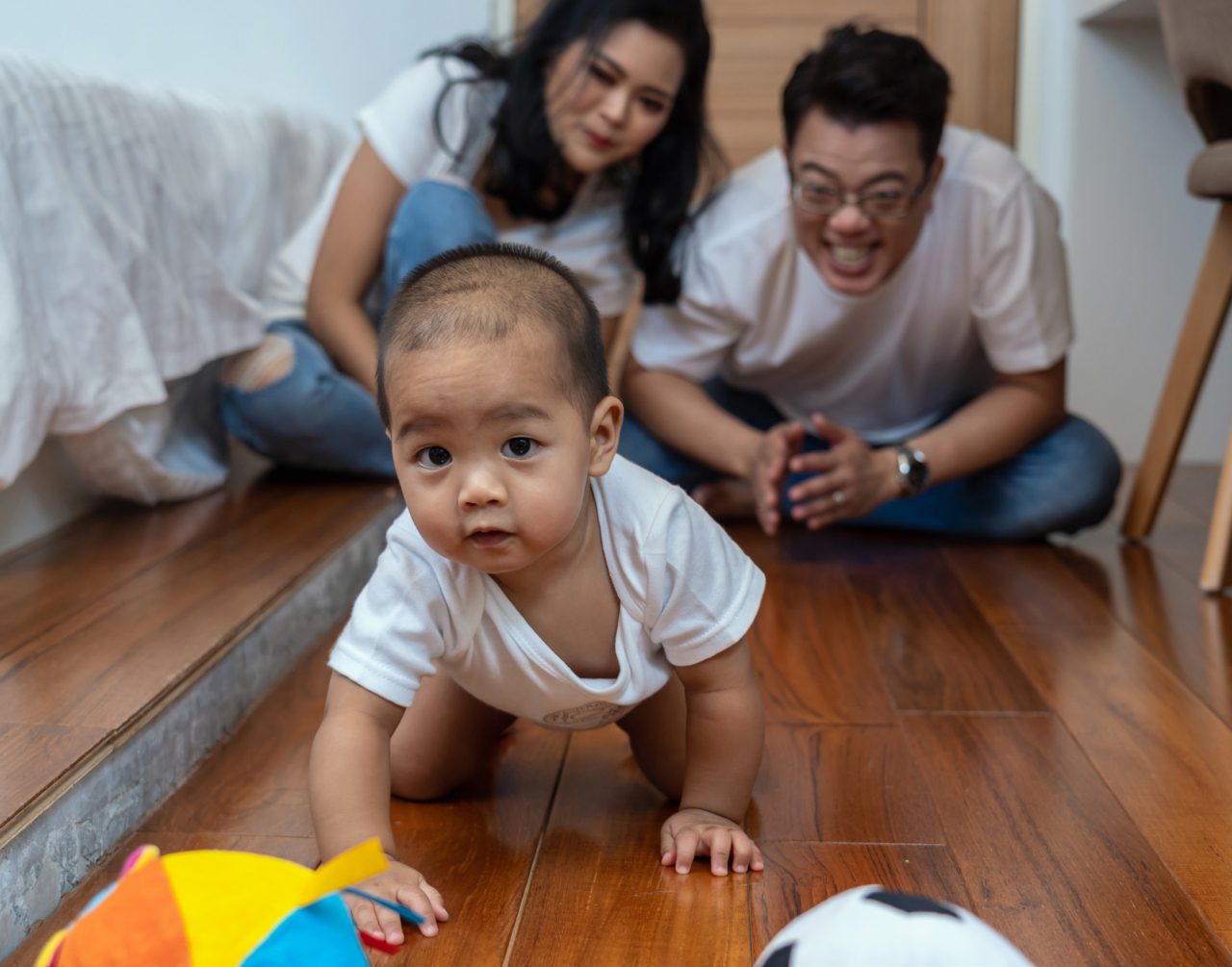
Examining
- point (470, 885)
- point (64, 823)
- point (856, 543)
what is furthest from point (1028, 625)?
point (64, 823)

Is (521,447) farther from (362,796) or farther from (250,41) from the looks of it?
(250,41)

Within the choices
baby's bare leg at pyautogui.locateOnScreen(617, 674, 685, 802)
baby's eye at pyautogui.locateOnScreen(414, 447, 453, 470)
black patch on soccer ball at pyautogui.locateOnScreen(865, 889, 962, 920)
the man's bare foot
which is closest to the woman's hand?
the man's bare foot

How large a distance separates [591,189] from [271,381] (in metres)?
0.51

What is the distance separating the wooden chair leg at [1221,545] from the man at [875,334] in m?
0.28

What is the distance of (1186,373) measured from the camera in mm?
1756

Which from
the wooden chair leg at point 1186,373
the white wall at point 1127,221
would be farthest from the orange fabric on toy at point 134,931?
the white wall at point 1127,221

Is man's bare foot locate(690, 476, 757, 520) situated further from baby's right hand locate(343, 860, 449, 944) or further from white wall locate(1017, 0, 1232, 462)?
baby's right hand locate(343, 860, 449, 944)

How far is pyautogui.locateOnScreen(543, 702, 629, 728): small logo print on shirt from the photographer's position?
950 mm

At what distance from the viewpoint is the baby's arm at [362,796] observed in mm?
803

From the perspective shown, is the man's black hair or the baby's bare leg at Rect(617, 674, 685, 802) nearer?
the baby's bare leg at Rect(617, 674, 685, 802)

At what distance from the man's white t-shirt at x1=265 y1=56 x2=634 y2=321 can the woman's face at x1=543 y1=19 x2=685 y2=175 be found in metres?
0.14

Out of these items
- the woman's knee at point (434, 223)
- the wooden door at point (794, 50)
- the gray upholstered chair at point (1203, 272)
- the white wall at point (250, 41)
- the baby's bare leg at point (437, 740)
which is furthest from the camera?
the wooden door at point (794, 50)

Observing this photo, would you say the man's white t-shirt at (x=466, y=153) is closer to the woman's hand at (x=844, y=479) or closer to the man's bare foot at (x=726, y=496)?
the man's bare foot at (x=726, y=496)

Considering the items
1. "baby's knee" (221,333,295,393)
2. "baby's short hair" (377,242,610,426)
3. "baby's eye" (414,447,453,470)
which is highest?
"baby's short hair" (377,242,610,426)
